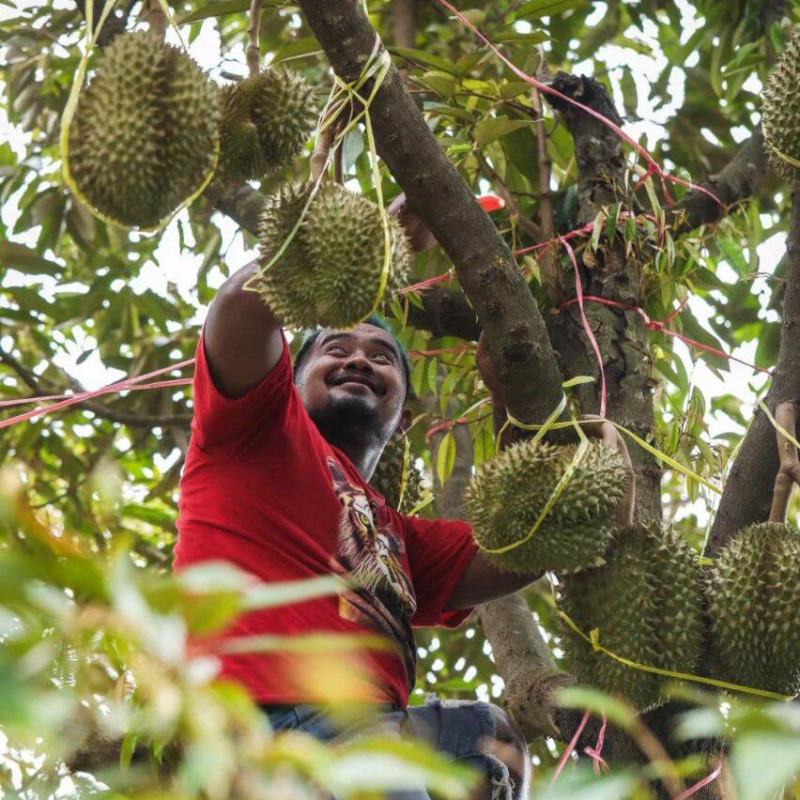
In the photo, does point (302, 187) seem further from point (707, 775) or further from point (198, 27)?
point (198, 27)

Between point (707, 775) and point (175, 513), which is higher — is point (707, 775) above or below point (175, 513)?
below

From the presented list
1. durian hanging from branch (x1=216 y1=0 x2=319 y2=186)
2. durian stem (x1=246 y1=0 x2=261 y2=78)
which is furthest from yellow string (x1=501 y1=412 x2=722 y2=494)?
durian stem (x1=246 y1=0 x2=261 y2=78)

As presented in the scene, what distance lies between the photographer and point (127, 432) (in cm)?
421

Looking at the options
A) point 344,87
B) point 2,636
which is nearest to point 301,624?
point 344,87

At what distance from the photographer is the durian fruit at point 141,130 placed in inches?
57.4

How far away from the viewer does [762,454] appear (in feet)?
6.82

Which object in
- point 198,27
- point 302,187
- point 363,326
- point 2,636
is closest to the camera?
point 2,636

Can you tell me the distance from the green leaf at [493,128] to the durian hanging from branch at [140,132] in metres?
1.33

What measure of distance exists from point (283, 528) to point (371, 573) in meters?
0.19

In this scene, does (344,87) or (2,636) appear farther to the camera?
(344,87)

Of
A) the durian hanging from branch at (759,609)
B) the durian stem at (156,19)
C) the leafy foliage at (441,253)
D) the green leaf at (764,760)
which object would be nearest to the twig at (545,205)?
the leafy foliage at (441,253)

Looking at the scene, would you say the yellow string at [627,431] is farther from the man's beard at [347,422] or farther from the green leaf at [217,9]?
the green leaf at [217,9]

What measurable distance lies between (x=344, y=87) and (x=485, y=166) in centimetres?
119

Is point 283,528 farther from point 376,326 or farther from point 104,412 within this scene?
point 104,412
